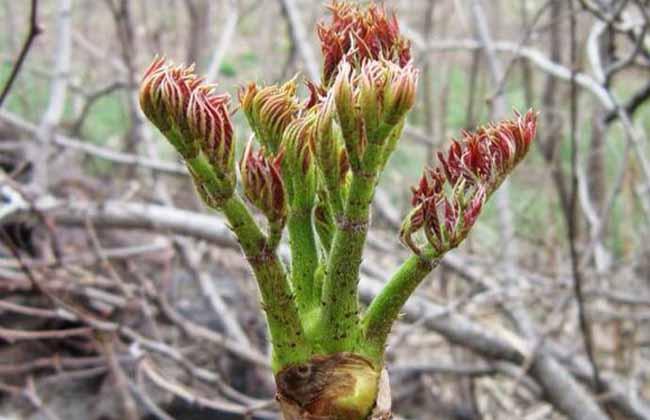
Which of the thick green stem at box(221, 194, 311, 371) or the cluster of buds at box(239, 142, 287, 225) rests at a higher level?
the cluster of buds at box(239, 142, 287, 225)

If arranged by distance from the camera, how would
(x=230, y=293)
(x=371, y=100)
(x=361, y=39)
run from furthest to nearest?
(x=230, y=293), (x=361, y=39), (x=371, y=100)

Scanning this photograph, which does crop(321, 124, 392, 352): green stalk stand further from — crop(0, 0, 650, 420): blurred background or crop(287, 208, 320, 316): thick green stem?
crop(0, 0, 650, 420): blurred background

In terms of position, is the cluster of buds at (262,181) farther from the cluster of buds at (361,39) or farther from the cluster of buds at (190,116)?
the cluster of buds at (361,39)

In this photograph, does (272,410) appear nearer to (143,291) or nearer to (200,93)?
(143,291)

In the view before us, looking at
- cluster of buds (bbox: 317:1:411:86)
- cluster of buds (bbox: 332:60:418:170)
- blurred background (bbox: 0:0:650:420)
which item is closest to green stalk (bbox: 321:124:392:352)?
cluster of buds (bbox: 332:60:418:170)

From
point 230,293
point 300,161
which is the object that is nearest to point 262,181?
point 300,161

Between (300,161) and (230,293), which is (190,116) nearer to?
(300,161)

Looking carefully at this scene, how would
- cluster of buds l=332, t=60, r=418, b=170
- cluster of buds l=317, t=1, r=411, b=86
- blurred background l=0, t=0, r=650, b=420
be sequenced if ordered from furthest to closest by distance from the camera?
blurred background l=0, t=0, r=650, b=420 < cluster of buds l=317, t=1, r=411, b=86 < cluster of buds l=332, t=60, r=418, b=170
